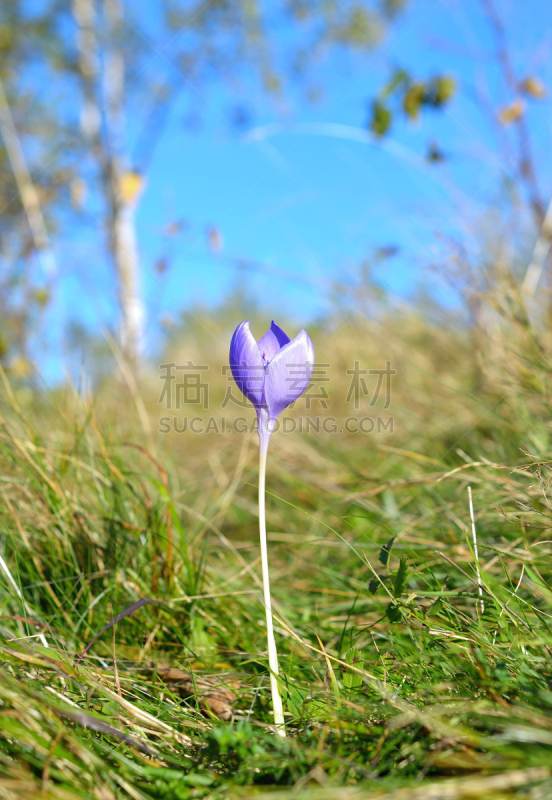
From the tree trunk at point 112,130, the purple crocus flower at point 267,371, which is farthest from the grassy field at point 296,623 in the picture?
the tree trunk at point 112,130

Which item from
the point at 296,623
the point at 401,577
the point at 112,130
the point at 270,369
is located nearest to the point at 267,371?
the point at 270,369

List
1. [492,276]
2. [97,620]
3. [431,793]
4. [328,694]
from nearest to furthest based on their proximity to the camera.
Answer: [431,793]
[328,694]
[97,620]
[492,276]

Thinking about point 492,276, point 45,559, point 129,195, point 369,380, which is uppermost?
point 129,195

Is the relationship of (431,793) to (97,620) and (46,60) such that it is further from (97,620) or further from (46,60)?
(46,60)

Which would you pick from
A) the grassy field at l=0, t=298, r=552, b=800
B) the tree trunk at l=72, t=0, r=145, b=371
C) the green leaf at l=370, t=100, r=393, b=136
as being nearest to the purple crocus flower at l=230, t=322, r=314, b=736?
the grassy field at l=0, t=298, r=552, b=800

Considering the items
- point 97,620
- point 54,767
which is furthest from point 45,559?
point 54,767

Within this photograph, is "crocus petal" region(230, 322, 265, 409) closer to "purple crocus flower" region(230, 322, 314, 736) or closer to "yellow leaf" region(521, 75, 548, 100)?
"purple crocus flower" region(230, 322, 314, 736)

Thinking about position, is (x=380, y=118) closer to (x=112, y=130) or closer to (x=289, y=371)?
(x=289, y=371)

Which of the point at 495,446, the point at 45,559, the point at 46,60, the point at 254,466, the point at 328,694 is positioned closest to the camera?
the point at 328,694
